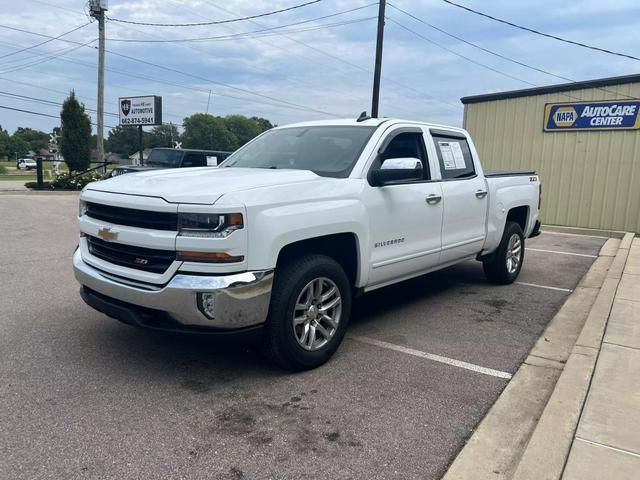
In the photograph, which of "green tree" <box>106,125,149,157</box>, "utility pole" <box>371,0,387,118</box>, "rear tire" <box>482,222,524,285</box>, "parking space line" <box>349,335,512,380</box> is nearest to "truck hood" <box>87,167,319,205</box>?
"parking space line" <box>349,335,512,380</box>

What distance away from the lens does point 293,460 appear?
2.88 m

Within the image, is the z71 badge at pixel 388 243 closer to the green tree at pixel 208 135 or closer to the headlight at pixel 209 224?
the headlight at pixel 209 224

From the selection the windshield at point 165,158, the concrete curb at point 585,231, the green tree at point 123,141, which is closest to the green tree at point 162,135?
the green tree at point 123,141

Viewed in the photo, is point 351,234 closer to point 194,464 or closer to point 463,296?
point 194,464

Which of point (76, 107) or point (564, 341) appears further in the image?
point (76, 107)

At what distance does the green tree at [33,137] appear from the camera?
396ft

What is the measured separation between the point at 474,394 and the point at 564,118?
12.3 metres

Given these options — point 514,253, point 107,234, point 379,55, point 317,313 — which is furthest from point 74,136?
point 317,313

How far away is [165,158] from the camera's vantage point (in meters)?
16.2

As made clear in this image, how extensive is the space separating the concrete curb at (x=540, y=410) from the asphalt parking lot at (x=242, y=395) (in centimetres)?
11

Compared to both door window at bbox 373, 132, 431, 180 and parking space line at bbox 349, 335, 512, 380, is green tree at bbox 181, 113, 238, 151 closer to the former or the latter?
door window at bbox 373, 132, 431, 180

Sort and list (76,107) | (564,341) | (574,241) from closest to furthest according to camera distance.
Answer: (564,341) < (574,241) < (76,107)

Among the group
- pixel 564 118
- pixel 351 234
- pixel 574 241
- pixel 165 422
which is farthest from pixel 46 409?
pixel 564 118

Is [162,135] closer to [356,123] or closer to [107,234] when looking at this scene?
[356,123]
